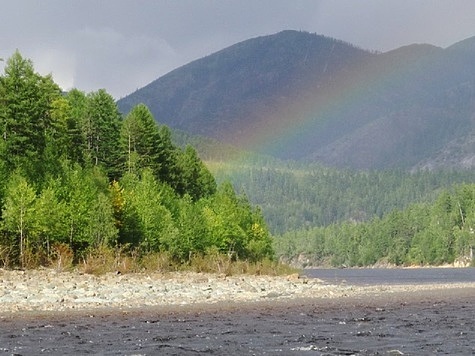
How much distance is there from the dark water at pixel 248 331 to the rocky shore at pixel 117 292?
3923 millimetres

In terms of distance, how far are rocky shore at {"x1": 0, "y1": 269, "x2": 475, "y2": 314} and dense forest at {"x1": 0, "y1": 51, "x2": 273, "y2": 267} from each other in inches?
248

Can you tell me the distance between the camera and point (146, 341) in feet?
96.9

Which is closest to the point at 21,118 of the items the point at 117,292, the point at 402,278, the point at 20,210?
the point at 20,210

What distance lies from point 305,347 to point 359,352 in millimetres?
2412

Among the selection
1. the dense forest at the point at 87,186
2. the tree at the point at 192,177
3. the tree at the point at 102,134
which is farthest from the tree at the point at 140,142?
the tree at the point at 192,177

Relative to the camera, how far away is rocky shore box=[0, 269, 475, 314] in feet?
146

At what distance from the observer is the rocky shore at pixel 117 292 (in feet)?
146

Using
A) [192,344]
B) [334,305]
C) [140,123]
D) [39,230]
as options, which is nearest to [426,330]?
[192,344]

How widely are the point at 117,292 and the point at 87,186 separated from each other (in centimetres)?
2600

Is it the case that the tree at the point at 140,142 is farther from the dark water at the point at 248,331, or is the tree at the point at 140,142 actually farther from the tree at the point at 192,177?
the dark water at the point at 248,331

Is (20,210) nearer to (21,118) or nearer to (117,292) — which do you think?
(21,118)

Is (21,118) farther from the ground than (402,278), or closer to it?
farther from the ground

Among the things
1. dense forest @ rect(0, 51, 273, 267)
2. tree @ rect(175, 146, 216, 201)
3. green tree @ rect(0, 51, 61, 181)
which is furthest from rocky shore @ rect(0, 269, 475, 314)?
tree @ rect(175, 146, 216, 201)

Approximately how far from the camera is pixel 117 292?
5184 cm
